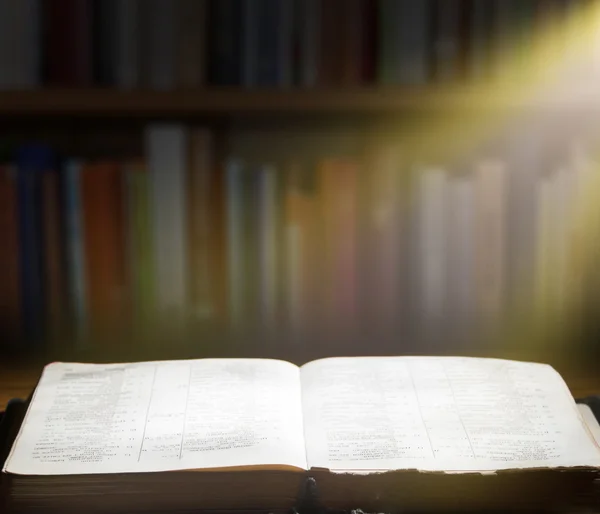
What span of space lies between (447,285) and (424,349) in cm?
9

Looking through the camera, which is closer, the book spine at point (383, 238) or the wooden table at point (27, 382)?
the wooden table at point (27, 382)

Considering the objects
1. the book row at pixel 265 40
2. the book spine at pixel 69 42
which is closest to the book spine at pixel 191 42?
the book row at pixel 265 40

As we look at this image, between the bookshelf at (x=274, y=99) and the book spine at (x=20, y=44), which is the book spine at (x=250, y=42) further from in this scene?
the book spine at (x=20, y=44)

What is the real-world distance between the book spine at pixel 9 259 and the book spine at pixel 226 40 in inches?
11.7

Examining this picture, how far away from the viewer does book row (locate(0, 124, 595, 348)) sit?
3.51 feet

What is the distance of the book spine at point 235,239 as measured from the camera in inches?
42.4

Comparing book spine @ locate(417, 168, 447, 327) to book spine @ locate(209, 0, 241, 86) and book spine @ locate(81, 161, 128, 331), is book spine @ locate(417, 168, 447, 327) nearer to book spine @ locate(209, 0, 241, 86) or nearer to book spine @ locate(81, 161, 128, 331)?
book spine @ locate(209, 0, 241, 86)

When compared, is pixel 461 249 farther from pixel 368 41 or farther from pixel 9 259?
pixel 9 259

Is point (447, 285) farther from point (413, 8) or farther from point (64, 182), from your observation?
point (64, 182)

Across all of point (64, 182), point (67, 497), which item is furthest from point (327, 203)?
point (67, 497)

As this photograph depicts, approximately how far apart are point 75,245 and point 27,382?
19 cm

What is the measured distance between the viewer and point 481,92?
39.9 inches

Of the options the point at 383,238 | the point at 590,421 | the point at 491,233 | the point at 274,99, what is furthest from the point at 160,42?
the point at 590,421

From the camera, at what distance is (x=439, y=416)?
82 centimetres
